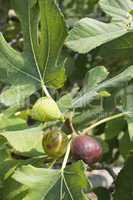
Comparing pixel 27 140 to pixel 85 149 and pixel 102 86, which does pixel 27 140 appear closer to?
pixel 85 149

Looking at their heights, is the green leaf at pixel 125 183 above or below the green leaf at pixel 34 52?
below

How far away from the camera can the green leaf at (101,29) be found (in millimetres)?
1646

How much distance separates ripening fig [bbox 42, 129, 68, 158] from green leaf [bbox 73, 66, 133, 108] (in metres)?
0.10

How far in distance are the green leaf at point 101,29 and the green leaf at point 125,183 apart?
1.21ft

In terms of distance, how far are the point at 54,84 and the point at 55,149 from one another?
0.20 m

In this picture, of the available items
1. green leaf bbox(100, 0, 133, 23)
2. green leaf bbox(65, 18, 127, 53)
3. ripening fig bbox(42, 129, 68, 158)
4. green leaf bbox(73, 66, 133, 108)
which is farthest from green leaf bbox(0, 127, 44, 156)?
green leaf bbox(100, 0, 133, 23)

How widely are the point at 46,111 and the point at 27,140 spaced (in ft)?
0.30

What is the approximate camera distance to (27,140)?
1.52 meters

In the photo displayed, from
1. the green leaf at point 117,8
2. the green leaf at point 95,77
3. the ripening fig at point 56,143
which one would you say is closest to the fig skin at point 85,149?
the ripening fig at point 56,143

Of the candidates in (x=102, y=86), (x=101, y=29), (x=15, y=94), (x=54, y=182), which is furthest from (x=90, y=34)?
(x=54, y=182)

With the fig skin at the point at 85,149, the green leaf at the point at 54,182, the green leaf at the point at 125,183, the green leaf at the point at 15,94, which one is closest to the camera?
the green leaf at the point at 54,182

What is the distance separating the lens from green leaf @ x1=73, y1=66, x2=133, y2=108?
1565 millimetres

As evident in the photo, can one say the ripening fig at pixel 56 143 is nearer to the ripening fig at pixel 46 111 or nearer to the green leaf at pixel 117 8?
the ripening fig at pixel 46 111

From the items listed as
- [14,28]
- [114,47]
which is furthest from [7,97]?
[14,28]
